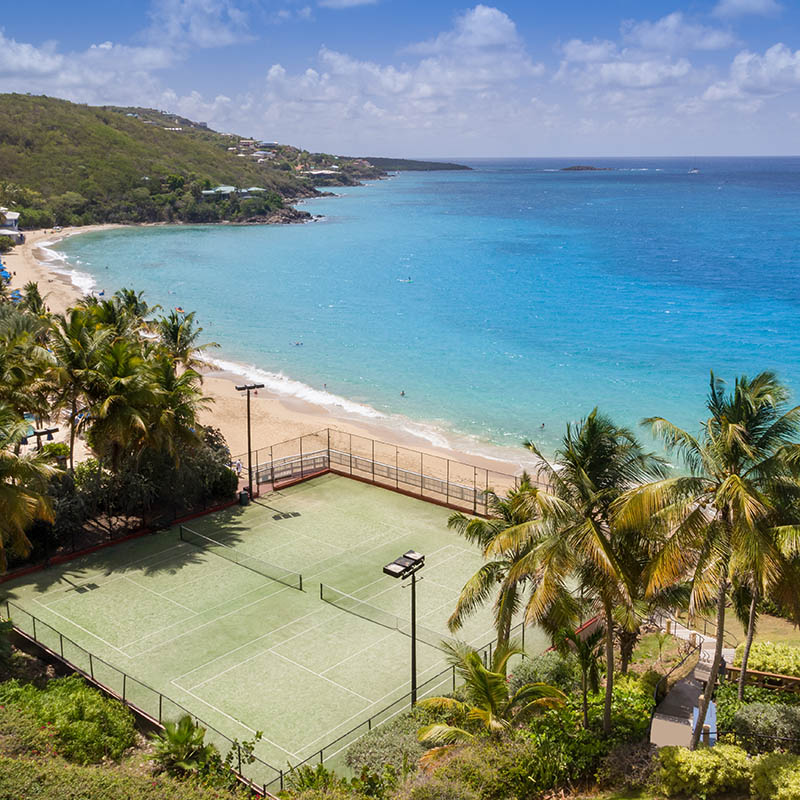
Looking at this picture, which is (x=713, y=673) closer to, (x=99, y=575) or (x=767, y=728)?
(x=767, y=728)

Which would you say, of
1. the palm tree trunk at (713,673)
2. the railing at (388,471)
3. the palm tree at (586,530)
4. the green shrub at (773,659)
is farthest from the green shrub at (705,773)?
the railing at (388,471)

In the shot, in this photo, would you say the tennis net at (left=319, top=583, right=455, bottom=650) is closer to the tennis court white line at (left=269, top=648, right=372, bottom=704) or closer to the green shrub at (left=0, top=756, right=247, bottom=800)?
the tennis court white line at (left=269, top=648, right=372, bottom=704)

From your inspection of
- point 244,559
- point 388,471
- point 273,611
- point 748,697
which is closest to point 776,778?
point 748,697

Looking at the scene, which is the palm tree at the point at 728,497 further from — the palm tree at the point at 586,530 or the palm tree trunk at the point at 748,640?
the palm tree trunk at the point at 748,640

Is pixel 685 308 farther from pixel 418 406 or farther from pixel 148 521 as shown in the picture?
pixel 148 521

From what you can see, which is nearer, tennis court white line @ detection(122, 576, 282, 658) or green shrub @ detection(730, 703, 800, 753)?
green shrub @ detection(730, 703, 800, 753)

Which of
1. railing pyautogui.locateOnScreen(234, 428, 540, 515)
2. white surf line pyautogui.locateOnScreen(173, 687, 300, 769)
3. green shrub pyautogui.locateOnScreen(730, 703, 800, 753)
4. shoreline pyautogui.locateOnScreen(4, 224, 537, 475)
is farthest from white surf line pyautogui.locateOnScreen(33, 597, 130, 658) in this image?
shoreline pyautogui.locateOnScreen(4, 224, 537, 475)

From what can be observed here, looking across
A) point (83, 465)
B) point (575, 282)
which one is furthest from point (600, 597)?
point (575, 282)
